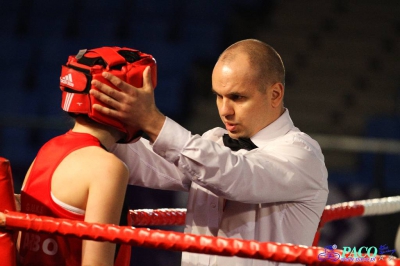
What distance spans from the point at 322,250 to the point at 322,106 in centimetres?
568

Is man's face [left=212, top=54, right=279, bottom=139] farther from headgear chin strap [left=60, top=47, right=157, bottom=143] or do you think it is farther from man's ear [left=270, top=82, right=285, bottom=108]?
headgear chin strap [left=60, top=47, right=157, bottom=143]

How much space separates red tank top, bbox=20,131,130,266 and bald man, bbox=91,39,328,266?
0.19m

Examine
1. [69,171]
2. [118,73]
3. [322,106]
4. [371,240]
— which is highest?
[118,73]

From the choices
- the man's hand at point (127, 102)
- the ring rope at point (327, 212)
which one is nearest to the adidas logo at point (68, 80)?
the man's hand at point (127, 102)

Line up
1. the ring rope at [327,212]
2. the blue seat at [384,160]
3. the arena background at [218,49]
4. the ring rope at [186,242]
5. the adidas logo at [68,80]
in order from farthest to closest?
the arena background at [218,49] < the blue seat at [384,160] < the ring rope at [327,212] < the adidas logo at [68,80] < the ring rope at [186,242]

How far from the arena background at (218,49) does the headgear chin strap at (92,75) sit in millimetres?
4266

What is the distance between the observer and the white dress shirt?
71.9 inches

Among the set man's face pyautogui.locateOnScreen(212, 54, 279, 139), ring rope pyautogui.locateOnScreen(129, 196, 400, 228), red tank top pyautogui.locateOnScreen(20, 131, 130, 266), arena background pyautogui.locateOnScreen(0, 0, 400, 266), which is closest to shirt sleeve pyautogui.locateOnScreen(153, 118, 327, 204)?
man's face pyautogui.locateOnScreen(212, 54, 279, 139)

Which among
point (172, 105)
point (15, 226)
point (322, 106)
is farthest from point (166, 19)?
point (15, 226)

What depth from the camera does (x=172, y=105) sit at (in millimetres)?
6438

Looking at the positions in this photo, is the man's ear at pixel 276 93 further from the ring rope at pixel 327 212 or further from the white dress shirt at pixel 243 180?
the ring rope at pixel 327 212

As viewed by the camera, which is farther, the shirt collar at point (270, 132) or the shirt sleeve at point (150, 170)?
the shirt sleeve at point (150, 170)

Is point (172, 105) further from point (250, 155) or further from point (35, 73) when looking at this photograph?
point (250, 155)

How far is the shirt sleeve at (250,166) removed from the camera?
71.3 inches
